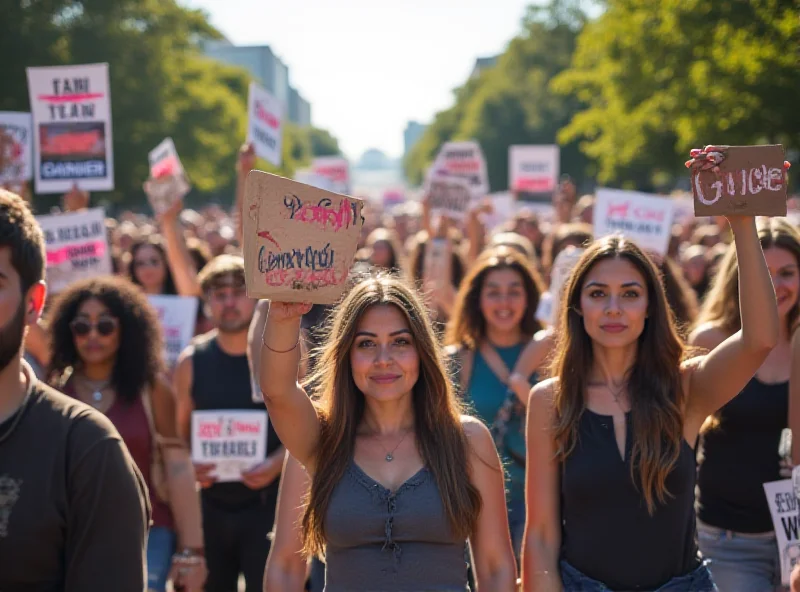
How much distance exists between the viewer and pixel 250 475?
16.3ft

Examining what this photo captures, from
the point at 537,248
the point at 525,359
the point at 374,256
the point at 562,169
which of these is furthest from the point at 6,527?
the point at 562,169

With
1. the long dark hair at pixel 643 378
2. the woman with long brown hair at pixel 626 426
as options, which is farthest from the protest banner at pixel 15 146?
the woman with long brown hair at pixel 626 426

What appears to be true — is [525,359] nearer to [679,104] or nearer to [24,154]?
[24,154]

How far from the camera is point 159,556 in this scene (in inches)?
178

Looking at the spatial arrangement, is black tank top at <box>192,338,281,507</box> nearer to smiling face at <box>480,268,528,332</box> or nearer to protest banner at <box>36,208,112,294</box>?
smiling face at <box>480,268,528,332</box>

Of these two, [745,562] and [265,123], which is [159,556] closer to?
[745,562]

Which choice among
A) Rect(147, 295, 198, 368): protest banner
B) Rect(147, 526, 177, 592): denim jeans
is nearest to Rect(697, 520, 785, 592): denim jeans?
Rect(147, 526, 177, 592): denim jeans

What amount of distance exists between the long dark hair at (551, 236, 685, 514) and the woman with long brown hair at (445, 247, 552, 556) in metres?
1.31

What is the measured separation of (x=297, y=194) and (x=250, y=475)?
2374 millimetres

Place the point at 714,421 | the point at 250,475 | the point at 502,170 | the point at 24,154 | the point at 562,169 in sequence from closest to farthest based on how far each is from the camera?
the point at 714,421
the point at 250,475
the point at 24,154
the point at 562,169
the point at 502,170

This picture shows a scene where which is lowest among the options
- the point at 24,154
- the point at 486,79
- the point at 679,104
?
the point at 24,154

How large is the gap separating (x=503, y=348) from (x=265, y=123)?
14.0 feet

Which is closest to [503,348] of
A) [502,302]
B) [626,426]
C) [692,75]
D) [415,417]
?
[502,302]

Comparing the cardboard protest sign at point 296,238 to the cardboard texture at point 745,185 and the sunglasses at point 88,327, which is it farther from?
the sunglasses at point 88,327
